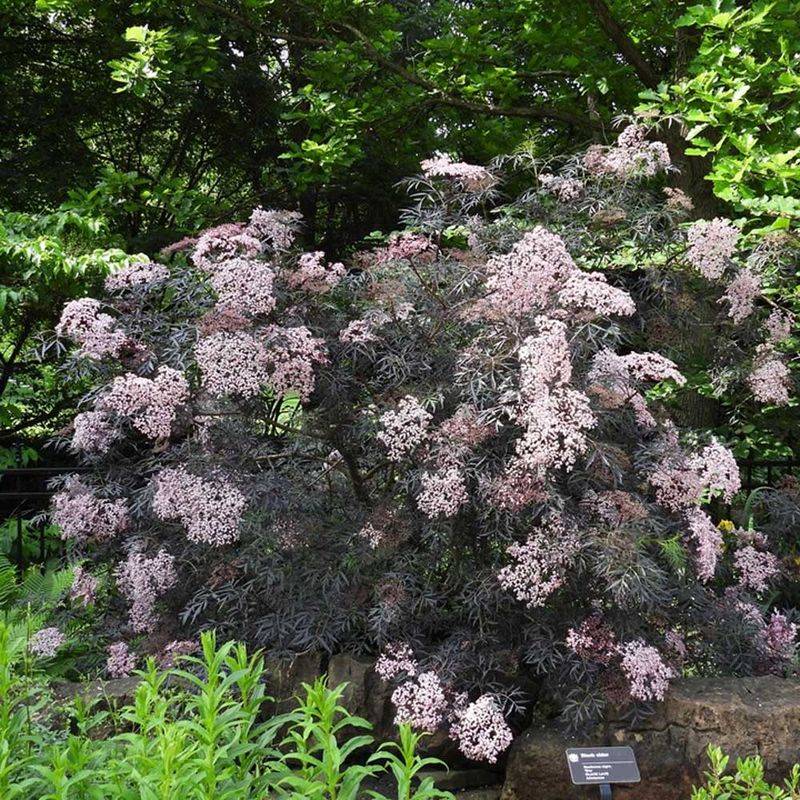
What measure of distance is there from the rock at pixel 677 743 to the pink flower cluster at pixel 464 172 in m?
2.56

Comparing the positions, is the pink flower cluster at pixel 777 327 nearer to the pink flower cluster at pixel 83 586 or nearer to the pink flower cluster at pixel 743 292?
the pink flower cluster at pixel 743 292

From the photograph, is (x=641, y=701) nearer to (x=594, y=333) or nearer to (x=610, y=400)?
(x=610, y=400)

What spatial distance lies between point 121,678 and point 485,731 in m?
1.88

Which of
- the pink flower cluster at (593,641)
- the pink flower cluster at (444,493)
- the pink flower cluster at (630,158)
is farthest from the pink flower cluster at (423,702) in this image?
the pink flower cluster at (630,158)

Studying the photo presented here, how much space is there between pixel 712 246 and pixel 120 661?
3549 millimetres

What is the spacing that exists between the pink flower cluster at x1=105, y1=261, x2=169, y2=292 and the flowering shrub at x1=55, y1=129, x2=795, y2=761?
1.0 inches

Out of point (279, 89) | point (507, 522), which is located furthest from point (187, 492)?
point (279, 89)

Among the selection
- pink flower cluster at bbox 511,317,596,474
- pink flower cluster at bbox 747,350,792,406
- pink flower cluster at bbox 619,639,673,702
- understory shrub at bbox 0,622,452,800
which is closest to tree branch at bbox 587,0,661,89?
pink flower cluster at bbox 747,350,792,406

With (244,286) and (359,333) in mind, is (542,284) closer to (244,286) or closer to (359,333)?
(359,333)

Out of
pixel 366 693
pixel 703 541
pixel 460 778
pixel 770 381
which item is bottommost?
pixel 460 778

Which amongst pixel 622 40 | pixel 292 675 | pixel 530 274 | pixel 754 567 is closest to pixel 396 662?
pixel 292 675

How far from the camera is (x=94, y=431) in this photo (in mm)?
4207

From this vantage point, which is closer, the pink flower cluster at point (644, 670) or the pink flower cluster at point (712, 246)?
the pink flower cluster at point (644, 670)

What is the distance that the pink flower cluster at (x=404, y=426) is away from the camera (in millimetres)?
3738
